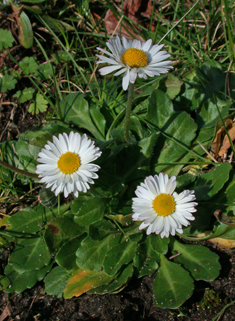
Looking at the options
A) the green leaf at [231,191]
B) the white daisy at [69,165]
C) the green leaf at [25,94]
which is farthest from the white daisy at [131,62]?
the green leaf at [25,94]

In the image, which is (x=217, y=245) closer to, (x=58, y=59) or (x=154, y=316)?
(x=154, y=316)

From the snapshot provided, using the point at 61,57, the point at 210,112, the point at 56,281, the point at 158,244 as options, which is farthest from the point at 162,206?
the point at 61,57

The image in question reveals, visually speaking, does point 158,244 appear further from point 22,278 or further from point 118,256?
point 22,278

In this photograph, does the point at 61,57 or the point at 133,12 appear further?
the point at 133,12

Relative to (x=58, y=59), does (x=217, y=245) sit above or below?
below

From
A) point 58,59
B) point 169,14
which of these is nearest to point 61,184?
point 58,59

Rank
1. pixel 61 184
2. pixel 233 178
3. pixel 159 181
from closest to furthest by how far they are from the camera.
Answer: pixel 61 184
pixel 159 181
pixel 233 178
